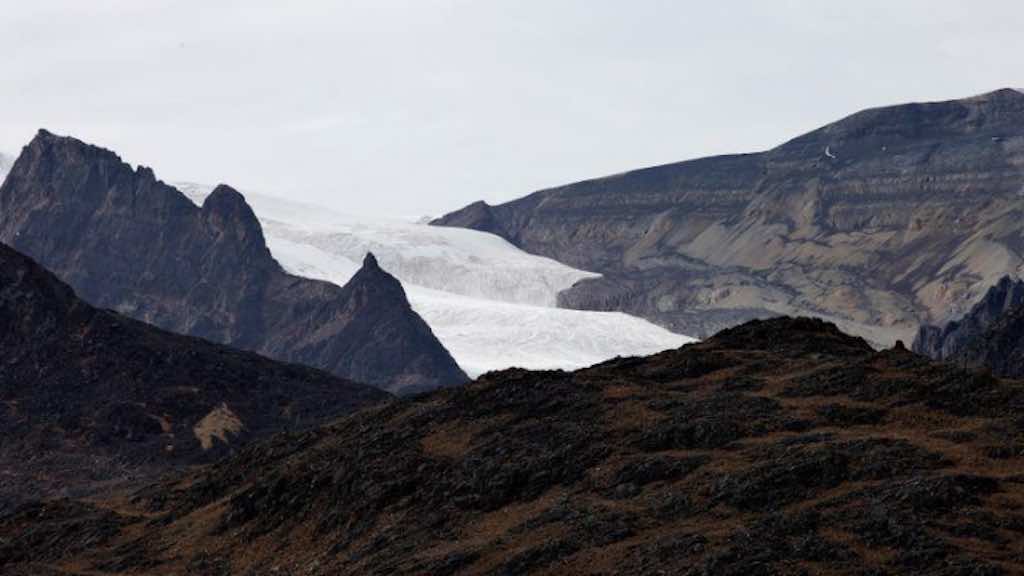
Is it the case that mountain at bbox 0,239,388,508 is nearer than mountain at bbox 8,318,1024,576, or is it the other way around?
mountain at bbox 8,318,1024,576

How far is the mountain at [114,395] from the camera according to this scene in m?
152

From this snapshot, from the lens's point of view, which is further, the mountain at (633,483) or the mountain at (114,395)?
the mountain at (114,395)

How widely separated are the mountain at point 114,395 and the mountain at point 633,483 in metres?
49.4

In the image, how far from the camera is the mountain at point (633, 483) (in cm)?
6762

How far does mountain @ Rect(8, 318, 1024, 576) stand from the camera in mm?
67625

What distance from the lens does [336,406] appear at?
171m

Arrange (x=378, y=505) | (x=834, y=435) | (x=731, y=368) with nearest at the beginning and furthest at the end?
(x=834, y=435) < (x=378, y=505) < (x=731, y=368)

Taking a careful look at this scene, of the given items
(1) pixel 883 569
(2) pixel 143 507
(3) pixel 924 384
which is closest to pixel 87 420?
(2) pixel 143 507

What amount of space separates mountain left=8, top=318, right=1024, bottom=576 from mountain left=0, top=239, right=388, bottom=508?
49.4 metres

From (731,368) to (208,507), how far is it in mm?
21409

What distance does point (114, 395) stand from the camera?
165 m

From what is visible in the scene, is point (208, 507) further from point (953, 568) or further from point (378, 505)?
point (953, 568)

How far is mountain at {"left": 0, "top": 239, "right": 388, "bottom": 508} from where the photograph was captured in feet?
498

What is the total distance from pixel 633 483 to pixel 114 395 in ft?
305
